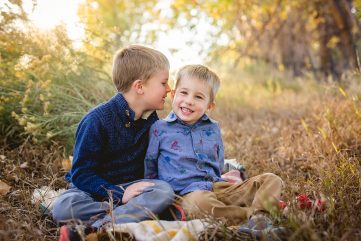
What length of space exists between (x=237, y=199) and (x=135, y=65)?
106 cm

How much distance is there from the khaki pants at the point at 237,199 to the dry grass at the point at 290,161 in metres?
0.14

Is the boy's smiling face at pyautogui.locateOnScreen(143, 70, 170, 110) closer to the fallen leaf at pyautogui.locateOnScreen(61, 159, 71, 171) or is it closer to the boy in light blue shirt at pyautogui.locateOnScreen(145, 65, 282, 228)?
the boy in light blue shirt at pyautogui.locateOnScreen(145, 65, 282, 228)

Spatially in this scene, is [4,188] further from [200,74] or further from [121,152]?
[200,74]

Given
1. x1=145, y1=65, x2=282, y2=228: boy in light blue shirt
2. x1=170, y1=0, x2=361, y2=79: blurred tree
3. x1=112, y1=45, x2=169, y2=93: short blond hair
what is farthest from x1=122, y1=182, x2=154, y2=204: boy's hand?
x1=170, y1=0, x2=361, y2=79: blurred tree

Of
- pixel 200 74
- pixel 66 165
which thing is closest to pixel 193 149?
pixel 200 74

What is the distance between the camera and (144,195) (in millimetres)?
2303

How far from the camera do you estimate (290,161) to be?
3.28 metres

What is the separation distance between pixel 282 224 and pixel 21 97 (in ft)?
8.11

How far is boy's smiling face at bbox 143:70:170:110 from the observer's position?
265 centimetres

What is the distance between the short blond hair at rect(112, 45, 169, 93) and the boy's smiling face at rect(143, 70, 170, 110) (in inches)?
1.3

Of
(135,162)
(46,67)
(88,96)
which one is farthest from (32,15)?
(135,162)

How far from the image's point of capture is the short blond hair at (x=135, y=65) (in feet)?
8.73

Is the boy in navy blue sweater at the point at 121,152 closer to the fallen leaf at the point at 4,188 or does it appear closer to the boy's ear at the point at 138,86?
the boy's ear at the point at 138,86

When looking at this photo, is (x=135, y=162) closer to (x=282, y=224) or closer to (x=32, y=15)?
(x=282, y=224)
